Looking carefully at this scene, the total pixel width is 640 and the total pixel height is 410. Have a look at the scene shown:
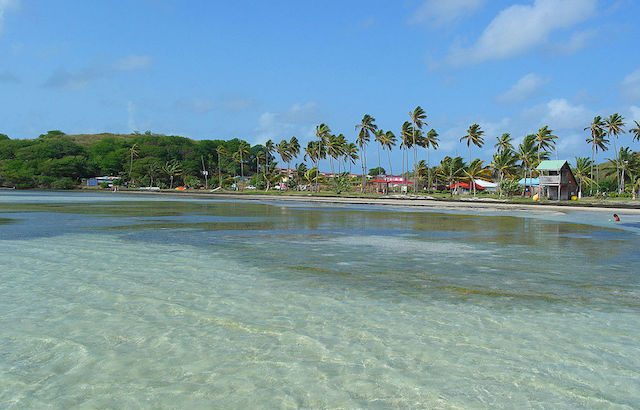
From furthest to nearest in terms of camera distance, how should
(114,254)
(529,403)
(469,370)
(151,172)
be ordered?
(151,172) → (114,254) → (469,370) → (529,403)

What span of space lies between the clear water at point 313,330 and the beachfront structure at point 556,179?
54.5 m

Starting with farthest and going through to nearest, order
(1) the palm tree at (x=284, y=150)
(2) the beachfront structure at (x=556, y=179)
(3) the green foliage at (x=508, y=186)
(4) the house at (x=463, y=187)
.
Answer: (1) the palm tree at (x=284, y=150)
(4) the house at (x=463, y=187)
(3) the green foliage at (x=508, y=186)
(2) the beachfront structure at (x=556, y=179)

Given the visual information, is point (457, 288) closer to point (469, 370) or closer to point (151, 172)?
point (469, 370)

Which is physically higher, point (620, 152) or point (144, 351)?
point (620, 152)

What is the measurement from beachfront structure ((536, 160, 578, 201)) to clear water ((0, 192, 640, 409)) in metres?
54.5

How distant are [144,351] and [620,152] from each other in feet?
286

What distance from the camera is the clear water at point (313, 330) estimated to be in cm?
507

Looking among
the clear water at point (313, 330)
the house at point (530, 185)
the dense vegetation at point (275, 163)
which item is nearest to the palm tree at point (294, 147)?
the dense vegetation at point (275, 163)

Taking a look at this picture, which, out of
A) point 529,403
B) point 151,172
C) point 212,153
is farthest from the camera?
point 212,153

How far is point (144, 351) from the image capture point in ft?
20.2

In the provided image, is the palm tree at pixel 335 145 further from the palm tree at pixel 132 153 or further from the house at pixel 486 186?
the palm tree at pixel 132 153

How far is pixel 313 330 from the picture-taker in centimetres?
722

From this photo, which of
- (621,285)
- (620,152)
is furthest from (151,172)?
(621,285)

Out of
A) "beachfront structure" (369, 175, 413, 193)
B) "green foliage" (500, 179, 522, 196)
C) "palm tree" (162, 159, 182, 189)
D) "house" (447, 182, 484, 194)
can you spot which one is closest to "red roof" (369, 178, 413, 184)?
"beachfront structure" (369, 175, 413, 193)
